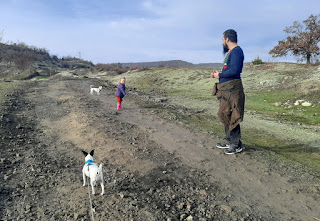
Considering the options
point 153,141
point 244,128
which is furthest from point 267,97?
point 153,141

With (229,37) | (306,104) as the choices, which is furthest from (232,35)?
(306,104)

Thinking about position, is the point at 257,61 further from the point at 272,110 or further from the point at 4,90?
the point at 4,90

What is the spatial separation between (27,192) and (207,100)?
47.1 feet

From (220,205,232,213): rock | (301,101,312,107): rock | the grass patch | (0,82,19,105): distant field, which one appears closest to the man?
(220,205,232,213): rock

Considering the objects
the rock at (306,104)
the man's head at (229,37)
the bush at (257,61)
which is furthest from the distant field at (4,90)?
the bush at (257,61)

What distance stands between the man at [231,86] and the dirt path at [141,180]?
957mm

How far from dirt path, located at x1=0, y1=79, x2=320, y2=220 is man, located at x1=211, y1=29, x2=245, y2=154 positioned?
96cm

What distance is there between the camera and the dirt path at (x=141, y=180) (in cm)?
345

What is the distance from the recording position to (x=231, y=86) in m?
5.34

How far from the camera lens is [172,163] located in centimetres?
516

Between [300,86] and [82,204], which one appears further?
[300,86]

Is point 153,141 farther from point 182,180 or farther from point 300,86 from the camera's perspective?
point 300,86

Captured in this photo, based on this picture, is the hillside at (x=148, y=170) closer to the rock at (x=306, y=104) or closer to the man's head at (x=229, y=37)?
the man's head at (x=229, y=37)

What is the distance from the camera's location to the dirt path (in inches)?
136
